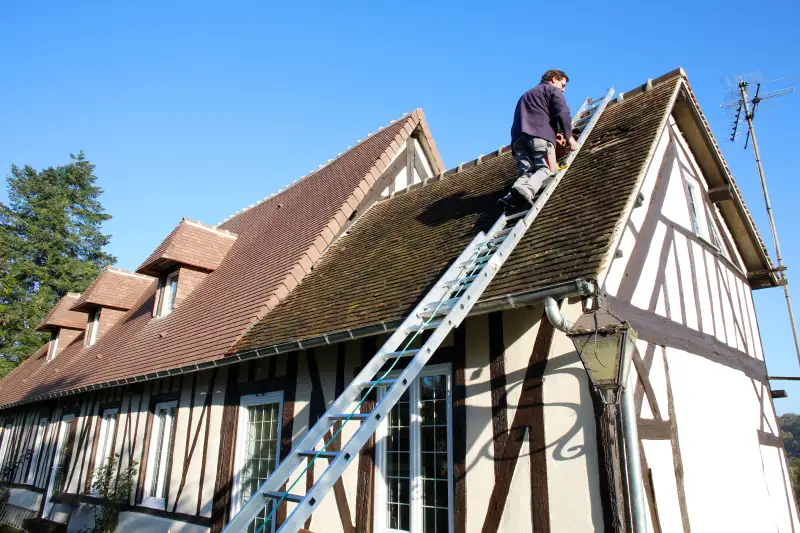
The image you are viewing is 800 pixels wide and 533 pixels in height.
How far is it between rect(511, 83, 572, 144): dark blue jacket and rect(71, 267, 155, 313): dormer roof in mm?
13481

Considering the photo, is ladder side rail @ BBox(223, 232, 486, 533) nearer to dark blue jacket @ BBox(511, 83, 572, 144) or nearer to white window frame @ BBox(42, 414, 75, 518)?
dark blue jacket @ BBox(511, 83, 572, 144)

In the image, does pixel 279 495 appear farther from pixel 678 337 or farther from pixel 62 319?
pixel 62 319

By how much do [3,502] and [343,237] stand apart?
43.7ft

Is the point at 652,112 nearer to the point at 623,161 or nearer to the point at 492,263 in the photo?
the point at 623,161

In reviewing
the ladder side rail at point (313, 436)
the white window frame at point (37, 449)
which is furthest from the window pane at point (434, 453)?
the white window frame at point (37, 449)

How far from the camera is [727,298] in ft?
29.8

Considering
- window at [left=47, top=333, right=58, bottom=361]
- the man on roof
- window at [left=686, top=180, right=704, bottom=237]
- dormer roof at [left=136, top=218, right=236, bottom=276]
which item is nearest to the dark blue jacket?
the man on roof

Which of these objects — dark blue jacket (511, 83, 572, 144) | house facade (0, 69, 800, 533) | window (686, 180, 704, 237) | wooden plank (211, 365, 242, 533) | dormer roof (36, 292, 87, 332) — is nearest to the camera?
house facade (0, 69, 800, 533)

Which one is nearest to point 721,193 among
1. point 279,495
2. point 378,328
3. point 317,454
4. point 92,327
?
point 378,328

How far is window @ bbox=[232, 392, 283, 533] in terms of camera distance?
7949 mm

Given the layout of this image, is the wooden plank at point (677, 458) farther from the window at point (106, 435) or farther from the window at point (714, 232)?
the window at point (106, 435)

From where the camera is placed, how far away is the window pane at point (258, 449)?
7930 mm

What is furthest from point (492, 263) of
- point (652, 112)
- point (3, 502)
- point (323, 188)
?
point (3, 502)

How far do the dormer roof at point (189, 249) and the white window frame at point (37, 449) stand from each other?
6516mm
